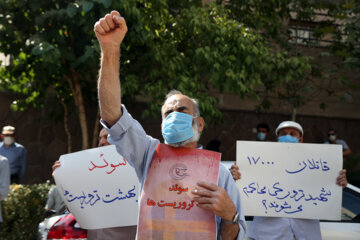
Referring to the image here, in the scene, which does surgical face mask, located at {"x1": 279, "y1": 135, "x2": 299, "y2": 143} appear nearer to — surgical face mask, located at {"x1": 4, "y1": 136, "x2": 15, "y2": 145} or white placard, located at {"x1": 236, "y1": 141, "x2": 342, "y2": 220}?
white placard, located at {"x1": 236, "y1": 141, "x2": 342, "y2": 220}

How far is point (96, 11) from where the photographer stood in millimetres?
5422

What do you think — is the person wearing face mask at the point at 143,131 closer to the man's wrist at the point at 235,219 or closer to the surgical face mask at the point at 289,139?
the man's wrist at the point at 235,219

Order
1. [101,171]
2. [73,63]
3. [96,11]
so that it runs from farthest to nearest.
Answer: [73,63], [96,11], [101,171]

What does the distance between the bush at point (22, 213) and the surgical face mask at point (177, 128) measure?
4.91 meters

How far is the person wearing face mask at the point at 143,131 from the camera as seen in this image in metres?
1.74

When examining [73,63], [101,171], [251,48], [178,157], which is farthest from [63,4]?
[178,157]

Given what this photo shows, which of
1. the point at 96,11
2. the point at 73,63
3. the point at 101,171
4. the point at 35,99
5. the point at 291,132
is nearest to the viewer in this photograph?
the point at 101,171

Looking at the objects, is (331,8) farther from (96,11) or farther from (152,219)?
(152,219)

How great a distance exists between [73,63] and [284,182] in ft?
12.8

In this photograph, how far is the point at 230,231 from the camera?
6.19 ft

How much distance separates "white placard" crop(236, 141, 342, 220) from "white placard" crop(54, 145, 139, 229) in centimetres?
83

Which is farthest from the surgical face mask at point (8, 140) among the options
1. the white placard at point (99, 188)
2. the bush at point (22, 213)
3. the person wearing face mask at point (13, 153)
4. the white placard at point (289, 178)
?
the white placard at point (289, 178)

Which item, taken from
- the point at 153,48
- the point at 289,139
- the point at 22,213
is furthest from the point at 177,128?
the point at 22,213

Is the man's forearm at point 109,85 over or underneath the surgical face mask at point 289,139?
over
